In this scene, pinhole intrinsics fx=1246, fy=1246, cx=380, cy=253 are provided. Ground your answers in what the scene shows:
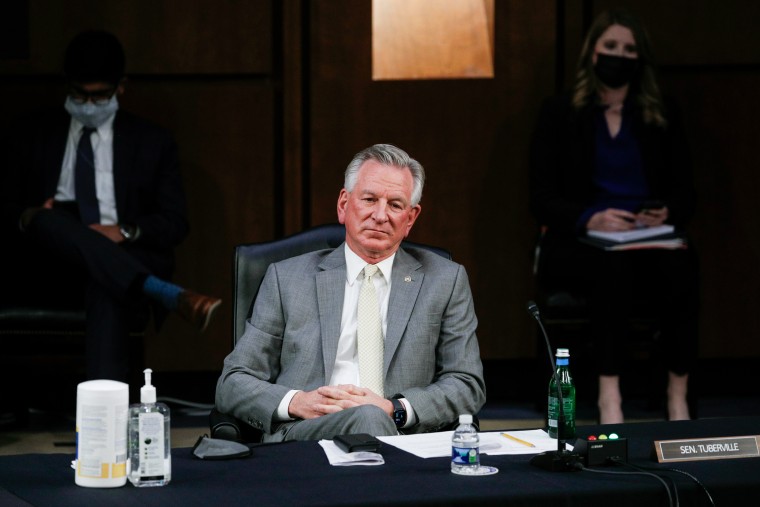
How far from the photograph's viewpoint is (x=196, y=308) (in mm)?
4633

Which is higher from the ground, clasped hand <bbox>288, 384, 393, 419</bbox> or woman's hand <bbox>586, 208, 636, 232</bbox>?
woman's hand <bbox>586, 208, 636, 232</bbox>

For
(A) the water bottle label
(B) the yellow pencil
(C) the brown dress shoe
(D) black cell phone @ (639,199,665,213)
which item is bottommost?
(C) the brown dress shoe

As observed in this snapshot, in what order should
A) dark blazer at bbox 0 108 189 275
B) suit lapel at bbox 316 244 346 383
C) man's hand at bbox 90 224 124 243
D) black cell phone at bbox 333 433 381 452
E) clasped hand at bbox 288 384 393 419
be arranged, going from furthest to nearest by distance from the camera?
dark blazer at bbox 0 108 189 275
man's hand at bbox 90 224 124 243
suit lapel at bbox 316 244 346 383
clasped hand at bbox 288 384 393 419
black cell phone at bbox 333 433 381 452

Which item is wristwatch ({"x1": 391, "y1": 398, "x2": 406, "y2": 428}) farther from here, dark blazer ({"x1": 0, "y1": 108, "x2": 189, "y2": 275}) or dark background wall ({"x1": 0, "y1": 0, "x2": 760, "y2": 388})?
dark background wall ({"x1": 0, "y1": 0, "x2": 760, "y2": 388})

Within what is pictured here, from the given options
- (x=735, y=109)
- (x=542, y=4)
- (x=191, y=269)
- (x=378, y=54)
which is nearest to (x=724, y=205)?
(x=735, y=109)

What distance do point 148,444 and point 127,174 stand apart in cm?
307

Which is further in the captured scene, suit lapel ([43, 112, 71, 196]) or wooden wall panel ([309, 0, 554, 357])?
wooden wall panel ([309, 0, 554, 357])

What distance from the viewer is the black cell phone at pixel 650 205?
202 inches

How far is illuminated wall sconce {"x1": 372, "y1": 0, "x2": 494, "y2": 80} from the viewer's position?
18.9 feet

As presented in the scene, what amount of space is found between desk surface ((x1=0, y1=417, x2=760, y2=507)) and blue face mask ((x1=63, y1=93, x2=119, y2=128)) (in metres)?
2.90

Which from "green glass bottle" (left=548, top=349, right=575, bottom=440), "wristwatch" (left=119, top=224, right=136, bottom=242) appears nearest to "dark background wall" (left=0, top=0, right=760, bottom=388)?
"wristwatch" (left=119, top=224, right=136, bottom=242)

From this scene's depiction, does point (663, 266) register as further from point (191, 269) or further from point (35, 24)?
point (35, 24)

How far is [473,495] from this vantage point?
2.09m

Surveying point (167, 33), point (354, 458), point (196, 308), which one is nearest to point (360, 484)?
point (354, 458)
